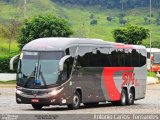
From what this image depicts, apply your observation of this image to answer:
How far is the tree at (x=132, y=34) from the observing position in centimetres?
10200

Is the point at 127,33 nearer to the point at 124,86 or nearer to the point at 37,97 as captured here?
the point at 124,86

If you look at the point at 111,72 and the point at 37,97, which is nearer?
the point at 37,97

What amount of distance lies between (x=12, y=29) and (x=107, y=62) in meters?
80.4

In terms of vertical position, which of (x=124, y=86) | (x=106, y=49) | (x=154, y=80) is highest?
(x=106, y=49)

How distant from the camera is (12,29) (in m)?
113

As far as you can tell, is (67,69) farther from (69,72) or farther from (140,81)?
(140,81)

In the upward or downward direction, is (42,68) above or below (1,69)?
above

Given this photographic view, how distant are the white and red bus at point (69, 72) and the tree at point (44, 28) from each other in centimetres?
4140

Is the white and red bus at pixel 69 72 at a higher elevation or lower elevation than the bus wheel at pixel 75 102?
higher

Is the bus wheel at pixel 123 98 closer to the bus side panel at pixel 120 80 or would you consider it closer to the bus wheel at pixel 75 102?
the bus side panel at pixel 120 80

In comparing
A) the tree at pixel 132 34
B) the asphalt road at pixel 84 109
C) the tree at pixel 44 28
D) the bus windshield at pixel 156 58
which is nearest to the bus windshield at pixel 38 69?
→ the asphalt road at pixel 84 109

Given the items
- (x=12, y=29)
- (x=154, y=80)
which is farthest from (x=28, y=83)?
(x=12, y=29)

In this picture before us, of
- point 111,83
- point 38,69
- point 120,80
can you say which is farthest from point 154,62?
point 38,69

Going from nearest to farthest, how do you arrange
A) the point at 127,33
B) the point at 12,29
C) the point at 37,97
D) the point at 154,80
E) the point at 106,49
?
the point at 37,97 < the point at 106,49 < the point at 154,80 < the point at 127,33 < the point at 12,29
